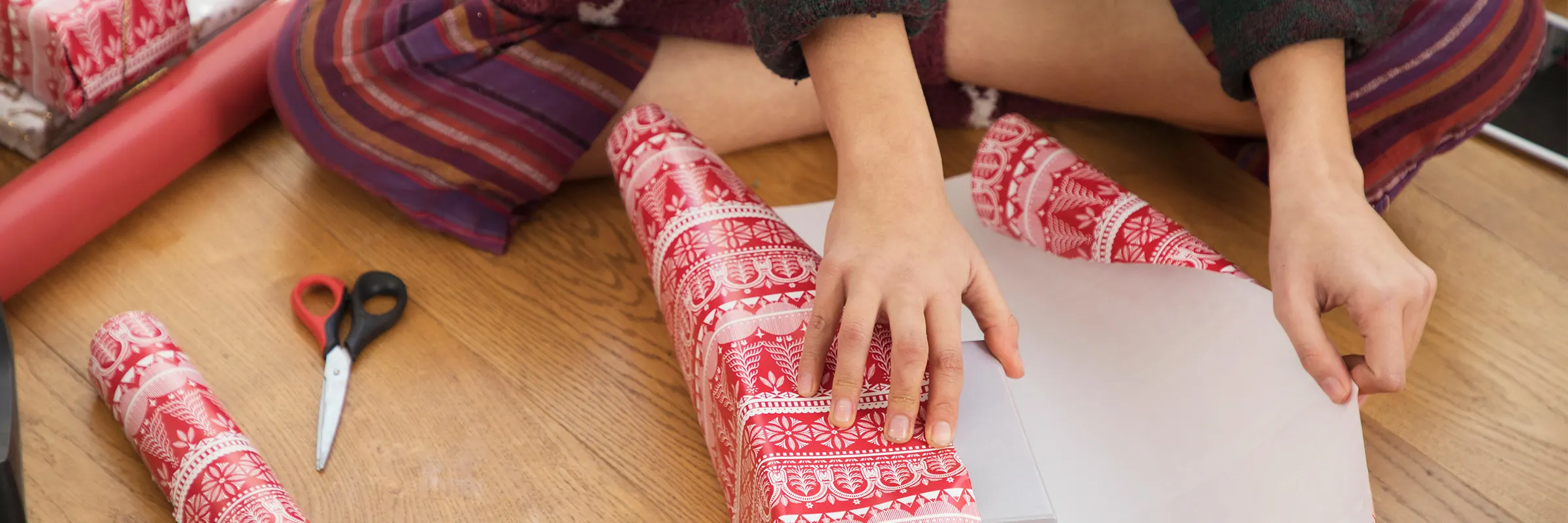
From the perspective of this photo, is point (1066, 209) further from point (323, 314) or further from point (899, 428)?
point (323, 314)

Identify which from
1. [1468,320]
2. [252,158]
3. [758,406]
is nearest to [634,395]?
[758,406]

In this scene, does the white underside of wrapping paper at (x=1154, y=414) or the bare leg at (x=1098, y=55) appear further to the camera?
the bare leg at (x=1098, y=55)

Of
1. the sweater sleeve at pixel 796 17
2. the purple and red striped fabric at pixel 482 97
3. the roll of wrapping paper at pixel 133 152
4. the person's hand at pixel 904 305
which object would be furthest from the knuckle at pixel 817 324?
the roll of wrapping paper at pixel 133 152

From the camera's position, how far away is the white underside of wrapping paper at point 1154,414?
0.60 metres

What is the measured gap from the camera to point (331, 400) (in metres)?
0.75

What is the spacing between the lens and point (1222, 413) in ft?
2.21

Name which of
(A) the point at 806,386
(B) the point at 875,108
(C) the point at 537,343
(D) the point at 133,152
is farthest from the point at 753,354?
(D) the point at 133,152

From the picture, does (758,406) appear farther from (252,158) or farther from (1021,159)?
(252,158)

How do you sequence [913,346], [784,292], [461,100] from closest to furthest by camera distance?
[913,346]
[784,292]
[461,100]

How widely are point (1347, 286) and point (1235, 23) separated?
0.68 ft

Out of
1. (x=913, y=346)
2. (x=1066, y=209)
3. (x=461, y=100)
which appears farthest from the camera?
(x=461, y=100)

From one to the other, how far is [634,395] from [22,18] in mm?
524

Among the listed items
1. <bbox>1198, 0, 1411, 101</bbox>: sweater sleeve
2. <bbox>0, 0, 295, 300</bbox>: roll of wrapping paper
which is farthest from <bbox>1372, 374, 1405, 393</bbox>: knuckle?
<bbox>0, 0, 295, 300</bbox>: roll of wrapping paper

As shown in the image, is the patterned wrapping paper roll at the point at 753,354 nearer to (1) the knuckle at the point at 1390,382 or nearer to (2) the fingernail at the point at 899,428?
(2) the fingernail at the point at 899,428
